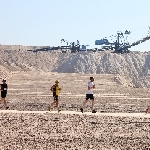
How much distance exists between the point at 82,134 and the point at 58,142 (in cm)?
130

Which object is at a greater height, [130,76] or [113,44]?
[113,44]

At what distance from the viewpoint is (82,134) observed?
12.8 metres

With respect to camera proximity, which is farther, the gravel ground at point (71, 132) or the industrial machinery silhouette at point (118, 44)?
the industrial machinery silhouette at point (118, 44)

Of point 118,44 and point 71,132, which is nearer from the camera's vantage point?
point 71,132

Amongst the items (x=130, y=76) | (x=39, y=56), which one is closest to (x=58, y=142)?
(x=130, y=76)

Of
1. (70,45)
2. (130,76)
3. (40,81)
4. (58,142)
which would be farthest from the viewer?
(70,45)

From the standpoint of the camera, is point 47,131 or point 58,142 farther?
point 47,131

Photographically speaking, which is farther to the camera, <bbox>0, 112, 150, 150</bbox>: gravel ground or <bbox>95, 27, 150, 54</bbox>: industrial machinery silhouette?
<bbox>95, 27, 150, 54</bbox>: industrial machinery silhouette

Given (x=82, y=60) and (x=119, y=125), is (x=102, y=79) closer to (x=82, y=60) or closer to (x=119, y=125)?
(x=82, y=60)

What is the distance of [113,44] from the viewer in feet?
271

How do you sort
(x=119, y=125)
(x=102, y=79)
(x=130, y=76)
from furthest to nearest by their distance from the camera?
(x=130, y=76)
(x=102, y=79)
(x=119, y=125)

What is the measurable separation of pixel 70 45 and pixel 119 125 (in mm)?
74031

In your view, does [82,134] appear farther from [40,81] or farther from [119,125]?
[40,81]

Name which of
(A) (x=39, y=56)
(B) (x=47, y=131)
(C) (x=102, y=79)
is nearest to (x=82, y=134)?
(B) (x=47, y=131)
